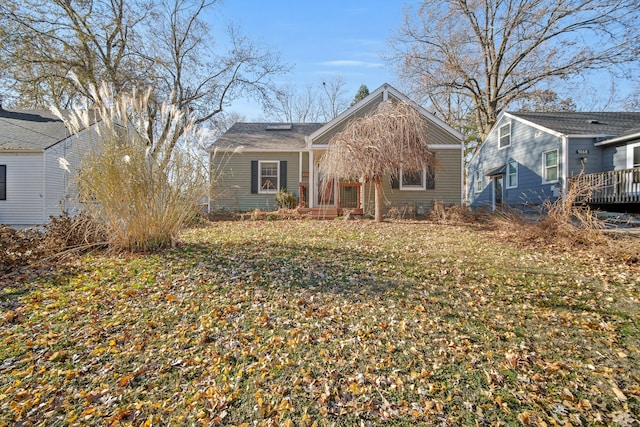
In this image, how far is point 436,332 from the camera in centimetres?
307

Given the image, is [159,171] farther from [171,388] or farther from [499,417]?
[499,417]

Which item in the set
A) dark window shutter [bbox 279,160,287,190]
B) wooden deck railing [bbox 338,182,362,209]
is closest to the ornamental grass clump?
dark window shutter [bbox 279,160,287,190]

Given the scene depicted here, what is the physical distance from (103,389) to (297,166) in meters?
12.9

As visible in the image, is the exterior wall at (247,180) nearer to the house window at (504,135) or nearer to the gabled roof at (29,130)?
the gabled roof at (29,130)

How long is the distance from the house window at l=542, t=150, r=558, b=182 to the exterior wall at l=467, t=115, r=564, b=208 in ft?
0.65

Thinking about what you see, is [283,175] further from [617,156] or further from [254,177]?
[617,156]

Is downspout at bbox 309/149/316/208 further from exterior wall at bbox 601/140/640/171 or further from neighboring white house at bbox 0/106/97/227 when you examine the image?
exterior wall at bbox 601/140/640/171

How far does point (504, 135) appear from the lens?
1838cm

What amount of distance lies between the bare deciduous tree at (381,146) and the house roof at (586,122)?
9.31 meters

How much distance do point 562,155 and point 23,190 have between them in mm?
23656

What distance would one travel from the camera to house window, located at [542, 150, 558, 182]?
1445 centimetres

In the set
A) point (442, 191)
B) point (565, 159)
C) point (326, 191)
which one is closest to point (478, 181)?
point (565, 159)

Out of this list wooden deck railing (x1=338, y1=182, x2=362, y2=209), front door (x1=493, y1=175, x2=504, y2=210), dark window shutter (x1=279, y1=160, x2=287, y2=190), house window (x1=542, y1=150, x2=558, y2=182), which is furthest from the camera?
front door (x1=493, y1=175, x2=504, y2=210)

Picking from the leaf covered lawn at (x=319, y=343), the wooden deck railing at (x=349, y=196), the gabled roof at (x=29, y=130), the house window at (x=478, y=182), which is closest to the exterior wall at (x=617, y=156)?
the house window at (x=478, y=182)
